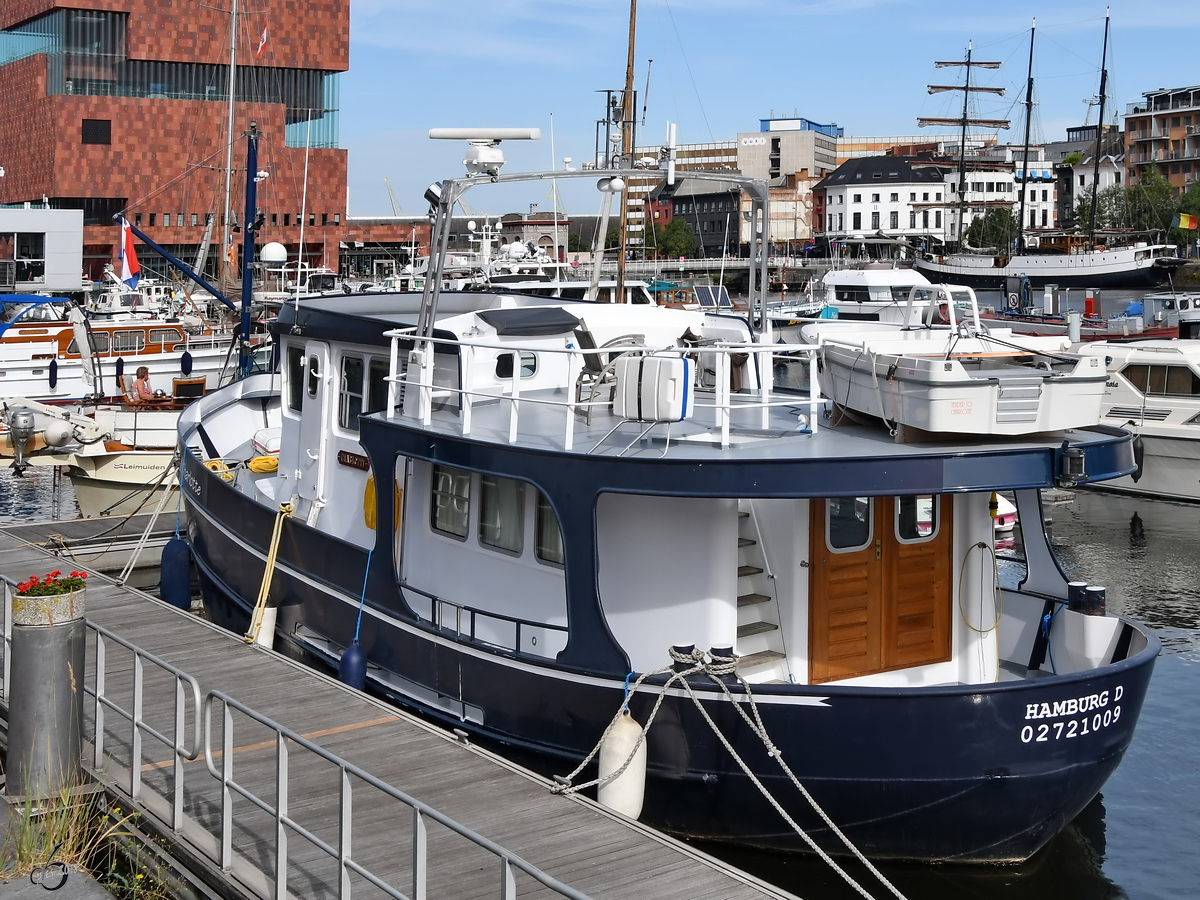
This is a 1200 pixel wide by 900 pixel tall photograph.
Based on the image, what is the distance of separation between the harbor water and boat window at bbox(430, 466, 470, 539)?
3.35 metres

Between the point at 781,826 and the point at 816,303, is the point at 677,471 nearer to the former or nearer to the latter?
the point at 781,826

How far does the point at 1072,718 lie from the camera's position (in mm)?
8844

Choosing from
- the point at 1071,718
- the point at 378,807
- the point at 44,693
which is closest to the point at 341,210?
the point at 44,693

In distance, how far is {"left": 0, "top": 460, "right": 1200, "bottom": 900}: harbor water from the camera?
953cm

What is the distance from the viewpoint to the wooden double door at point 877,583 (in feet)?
31.2

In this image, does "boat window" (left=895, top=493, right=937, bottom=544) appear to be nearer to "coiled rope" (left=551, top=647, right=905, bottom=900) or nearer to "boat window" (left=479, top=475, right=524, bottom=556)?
"coiled rope" (left=551, top=647, right=905, bottom=900)

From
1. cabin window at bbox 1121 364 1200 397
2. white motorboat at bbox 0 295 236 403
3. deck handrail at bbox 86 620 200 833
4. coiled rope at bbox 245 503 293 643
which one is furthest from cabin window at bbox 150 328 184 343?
deck handrail at bbox 86 620 200 833

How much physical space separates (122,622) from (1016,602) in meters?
8.52

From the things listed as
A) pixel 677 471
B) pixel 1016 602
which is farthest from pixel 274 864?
pixel 1016 602

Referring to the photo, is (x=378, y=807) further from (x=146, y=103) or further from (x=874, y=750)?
(x=146, y=103)

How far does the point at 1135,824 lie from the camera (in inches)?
445

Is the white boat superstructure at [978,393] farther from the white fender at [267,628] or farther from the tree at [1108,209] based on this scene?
the tree at [1108,209]

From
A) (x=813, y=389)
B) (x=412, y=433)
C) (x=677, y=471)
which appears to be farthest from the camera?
(x=412, y=433)

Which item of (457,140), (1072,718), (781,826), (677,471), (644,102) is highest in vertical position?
Result: (644,102)
